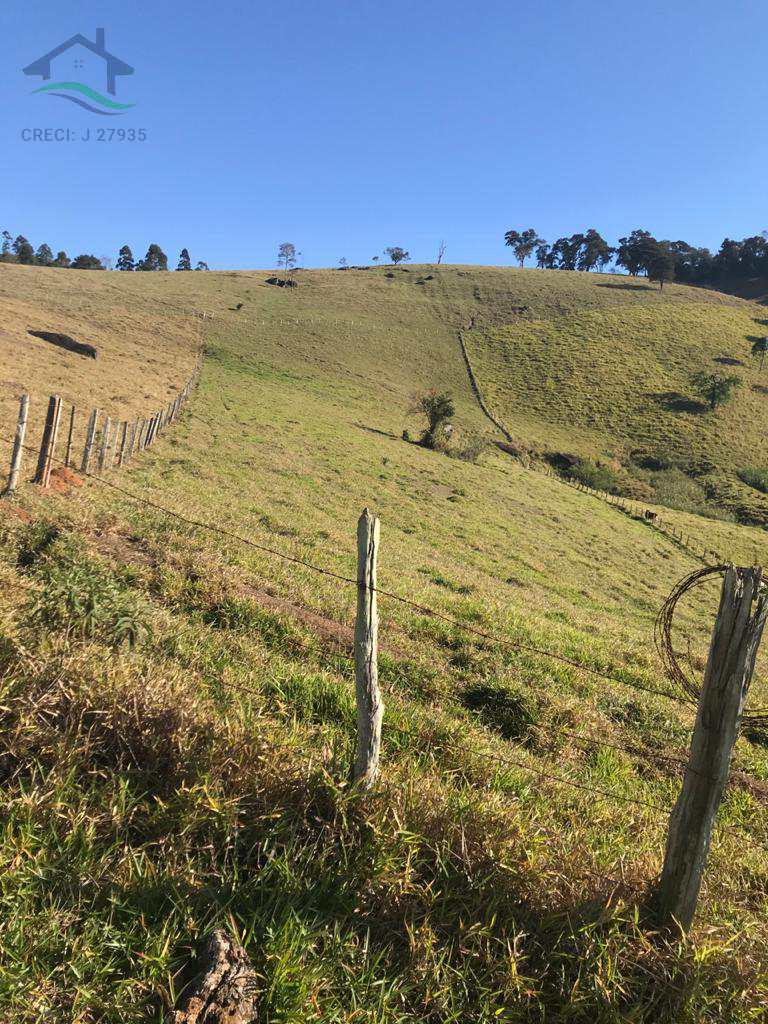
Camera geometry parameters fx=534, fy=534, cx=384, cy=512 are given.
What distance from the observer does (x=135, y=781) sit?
396 centimetres

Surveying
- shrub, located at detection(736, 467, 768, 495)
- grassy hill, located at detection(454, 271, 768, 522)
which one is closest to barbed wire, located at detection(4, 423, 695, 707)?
grassy hill, located at detection(454, 271, 768, 522)

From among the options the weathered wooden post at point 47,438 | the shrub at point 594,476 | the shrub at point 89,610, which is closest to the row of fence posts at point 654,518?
the shrub at point 594,476

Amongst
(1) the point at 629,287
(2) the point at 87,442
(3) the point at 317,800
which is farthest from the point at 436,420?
(1) the point at 629,287

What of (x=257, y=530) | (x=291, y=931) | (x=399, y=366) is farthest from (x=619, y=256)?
(x=291, y=931)

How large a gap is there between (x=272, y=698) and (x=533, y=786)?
2.65 meters

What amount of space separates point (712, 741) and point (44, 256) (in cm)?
16192

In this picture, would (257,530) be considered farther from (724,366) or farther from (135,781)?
(724,366)

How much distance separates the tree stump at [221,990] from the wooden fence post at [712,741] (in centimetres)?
264

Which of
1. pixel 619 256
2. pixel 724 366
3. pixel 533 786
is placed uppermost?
pixel 619 256

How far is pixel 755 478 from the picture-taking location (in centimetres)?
5272

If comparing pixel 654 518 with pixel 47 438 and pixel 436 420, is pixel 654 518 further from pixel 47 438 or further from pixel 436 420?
pixel 47 438

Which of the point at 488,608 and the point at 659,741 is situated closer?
the point at 659,741

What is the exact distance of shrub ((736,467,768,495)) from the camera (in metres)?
51.6

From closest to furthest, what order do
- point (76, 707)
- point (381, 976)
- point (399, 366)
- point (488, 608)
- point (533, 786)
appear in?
point (381, 976) < point (76, 707) < point (533, 786) < point (488, 608) < point (399, 366)
